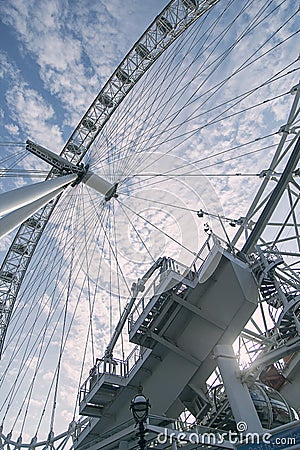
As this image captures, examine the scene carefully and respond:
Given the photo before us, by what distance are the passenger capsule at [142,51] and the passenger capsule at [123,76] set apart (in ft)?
6.72

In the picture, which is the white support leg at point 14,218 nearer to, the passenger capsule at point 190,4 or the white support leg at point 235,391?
the white support leg at point 235,391

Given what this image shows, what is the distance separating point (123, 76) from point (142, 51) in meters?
2.73

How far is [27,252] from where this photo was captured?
123ft

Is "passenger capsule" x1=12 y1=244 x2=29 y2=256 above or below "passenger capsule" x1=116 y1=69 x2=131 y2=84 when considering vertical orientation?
below

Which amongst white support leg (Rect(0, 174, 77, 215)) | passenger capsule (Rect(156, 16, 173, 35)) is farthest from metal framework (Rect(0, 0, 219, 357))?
white support leg (Rect(0, 174, 77, 215))

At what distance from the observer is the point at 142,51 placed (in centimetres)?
3111

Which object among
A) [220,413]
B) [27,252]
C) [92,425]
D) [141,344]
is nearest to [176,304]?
[141,344]

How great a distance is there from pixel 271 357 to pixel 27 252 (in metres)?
28.2

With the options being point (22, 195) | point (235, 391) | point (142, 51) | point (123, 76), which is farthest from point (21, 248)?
point (22, 195)

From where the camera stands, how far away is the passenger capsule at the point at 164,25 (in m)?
29.8

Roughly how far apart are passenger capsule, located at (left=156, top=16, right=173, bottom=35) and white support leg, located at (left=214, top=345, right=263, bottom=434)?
2545cm

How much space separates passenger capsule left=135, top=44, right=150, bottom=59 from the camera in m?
31.0

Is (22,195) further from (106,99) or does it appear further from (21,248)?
(21,248)

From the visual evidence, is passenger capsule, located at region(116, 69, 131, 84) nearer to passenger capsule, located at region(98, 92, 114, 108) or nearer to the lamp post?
passenger capsule, located at region(98, 92, 114, 108)
